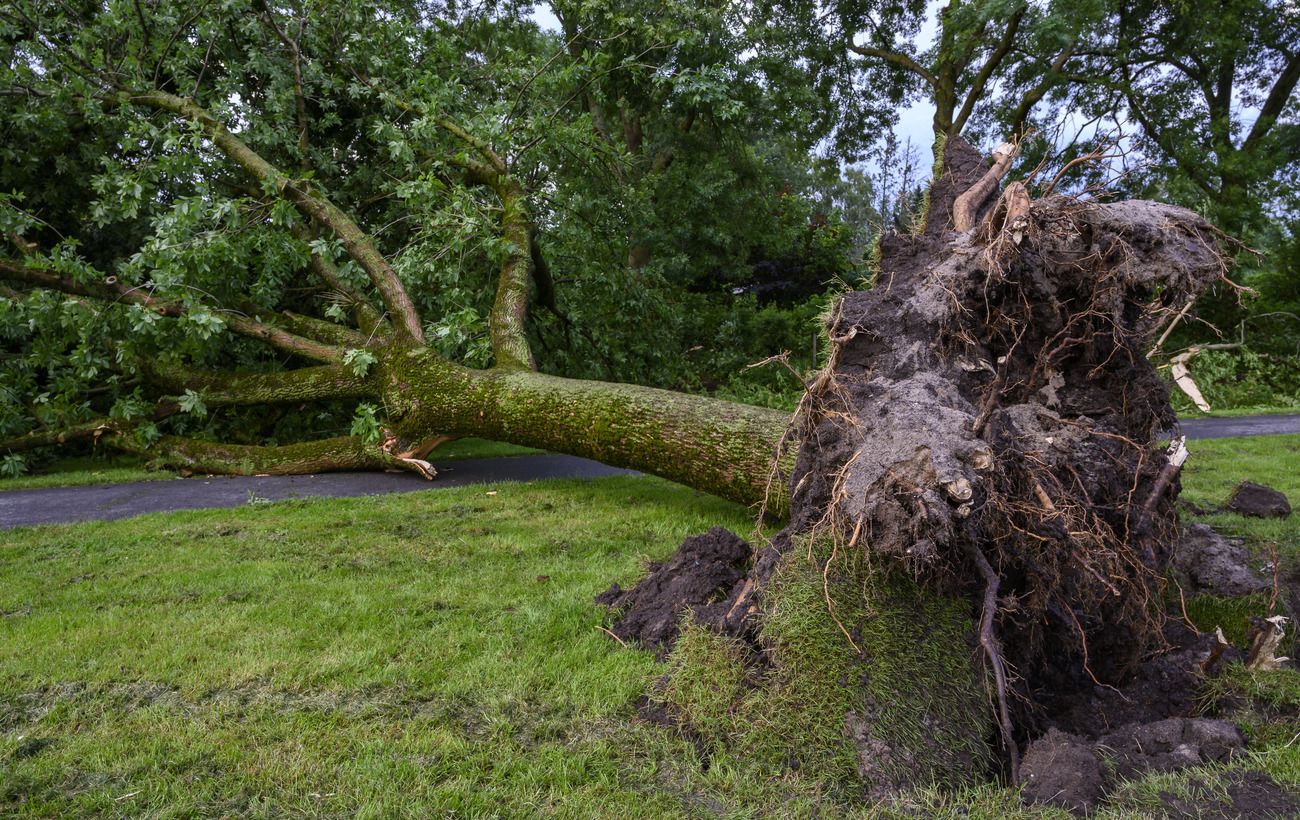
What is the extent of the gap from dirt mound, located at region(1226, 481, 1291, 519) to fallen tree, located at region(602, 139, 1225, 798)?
2.50 m

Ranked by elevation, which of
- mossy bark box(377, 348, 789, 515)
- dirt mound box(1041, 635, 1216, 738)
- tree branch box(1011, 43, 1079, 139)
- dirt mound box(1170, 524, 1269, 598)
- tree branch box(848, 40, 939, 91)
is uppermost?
tree branch box(848, 40, 939, 91)

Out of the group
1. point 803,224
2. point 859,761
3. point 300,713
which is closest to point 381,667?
point 300,713

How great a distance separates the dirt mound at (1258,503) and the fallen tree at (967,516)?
250 centimetres

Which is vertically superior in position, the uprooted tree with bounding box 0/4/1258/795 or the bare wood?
the bare wood

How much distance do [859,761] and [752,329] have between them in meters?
11.8

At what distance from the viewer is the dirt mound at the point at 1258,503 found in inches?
191

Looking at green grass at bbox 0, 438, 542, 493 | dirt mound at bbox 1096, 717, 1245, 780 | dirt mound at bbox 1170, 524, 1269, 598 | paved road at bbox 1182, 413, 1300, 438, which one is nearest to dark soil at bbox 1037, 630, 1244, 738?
dirt mound at bbox 1096, 717, 1245, 780

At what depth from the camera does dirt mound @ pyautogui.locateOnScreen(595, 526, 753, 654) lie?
3.21 m

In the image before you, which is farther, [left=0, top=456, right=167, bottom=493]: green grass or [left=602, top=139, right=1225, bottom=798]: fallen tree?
[left=0, top=456, right=167, bottom=493]: green grass

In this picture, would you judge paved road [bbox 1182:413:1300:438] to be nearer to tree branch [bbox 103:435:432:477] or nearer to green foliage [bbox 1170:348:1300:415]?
green foliage [bbox 1170:348:1300:415]

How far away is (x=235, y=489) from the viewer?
6.70m

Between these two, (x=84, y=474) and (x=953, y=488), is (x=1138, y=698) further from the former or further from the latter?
(x=84, y=474)

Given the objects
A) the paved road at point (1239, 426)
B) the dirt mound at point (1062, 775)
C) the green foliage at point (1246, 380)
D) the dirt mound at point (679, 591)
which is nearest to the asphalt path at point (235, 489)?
the dirt mound at point (679, 591)

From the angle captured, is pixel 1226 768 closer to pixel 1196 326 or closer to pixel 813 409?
pixel 813 409
